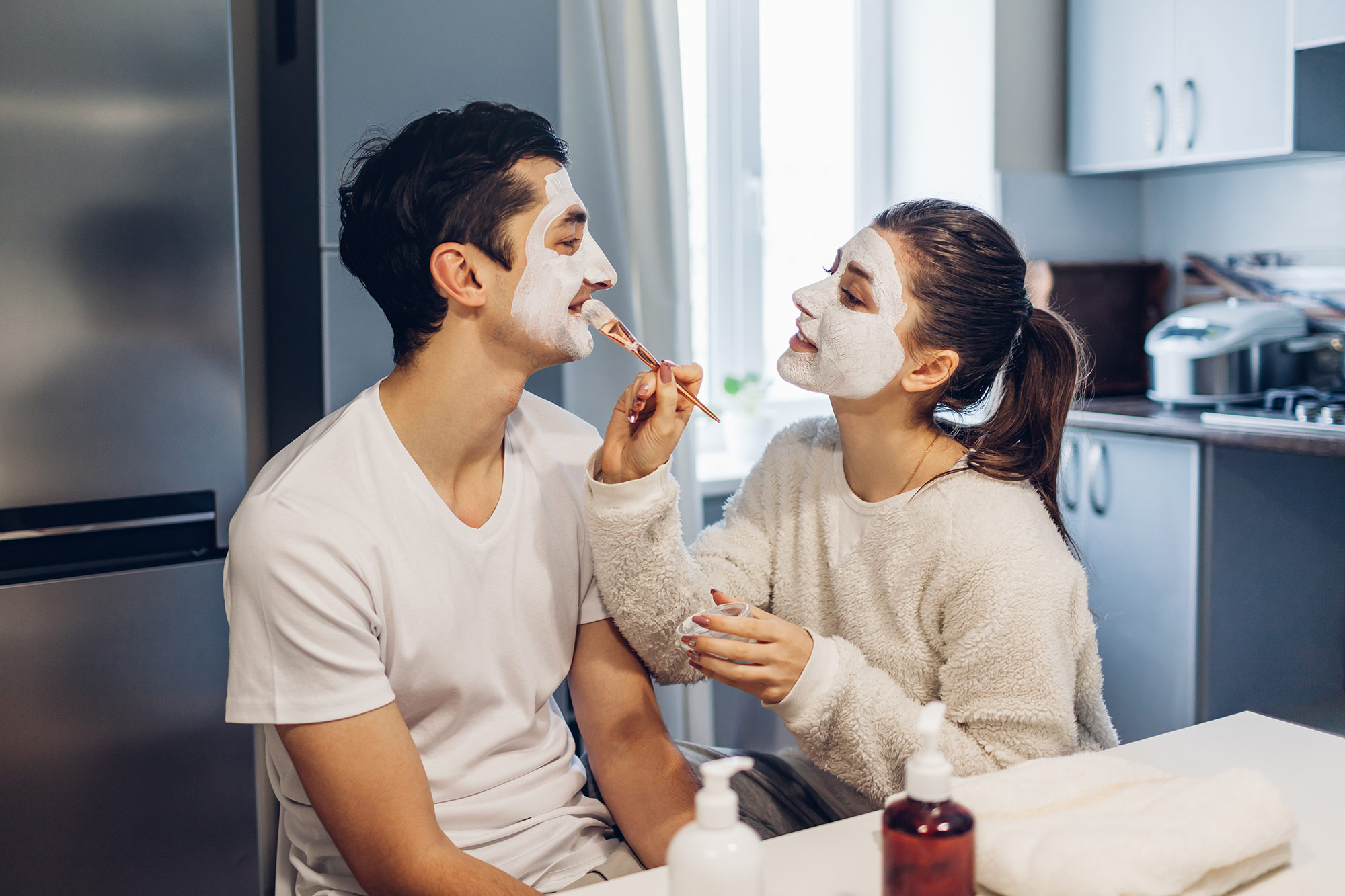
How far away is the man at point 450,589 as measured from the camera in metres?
0.96

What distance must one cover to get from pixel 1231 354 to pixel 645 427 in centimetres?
186

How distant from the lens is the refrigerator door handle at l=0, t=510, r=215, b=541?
143cm

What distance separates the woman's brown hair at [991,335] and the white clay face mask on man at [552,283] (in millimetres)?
384

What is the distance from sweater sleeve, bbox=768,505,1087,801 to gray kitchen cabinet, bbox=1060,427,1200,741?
129cm

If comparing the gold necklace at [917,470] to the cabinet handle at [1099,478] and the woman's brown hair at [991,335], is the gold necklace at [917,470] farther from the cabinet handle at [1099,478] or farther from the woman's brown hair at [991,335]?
the cabinet handle at [1099,478]

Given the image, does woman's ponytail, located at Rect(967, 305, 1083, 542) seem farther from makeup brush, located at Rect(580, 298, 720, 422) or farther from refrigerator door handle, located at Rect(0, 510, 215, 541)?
refrigerator door handle, located at Rect(0, 510, 215, 541)

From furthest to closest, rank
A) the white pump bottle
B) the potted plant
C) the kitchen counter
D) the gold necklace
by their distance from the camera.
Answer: the potted plant < the kitchen counter < the gold necklace < the white pump bottle

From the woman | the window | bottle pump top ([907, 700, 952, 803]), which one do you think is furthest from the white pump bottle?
the window

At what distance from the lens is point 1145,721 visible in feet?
7.85

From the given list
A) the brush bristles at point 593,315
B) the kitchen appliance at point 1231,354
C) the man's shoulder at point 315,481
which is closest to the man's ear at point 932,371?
the brush bristles at point 593,315

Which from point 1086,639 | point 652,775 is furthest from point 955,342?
point 652,775

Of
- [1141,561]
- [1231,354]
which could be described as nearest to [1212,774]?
[1141,561]

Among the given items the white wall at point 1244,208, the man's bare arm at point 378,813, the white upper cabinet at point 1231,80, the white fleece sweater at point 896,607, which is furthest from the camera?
the white wall at point 1244,208

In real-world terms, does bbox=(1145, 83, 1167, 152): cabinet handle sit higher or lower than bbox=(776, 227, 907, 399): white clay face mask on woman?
higher
